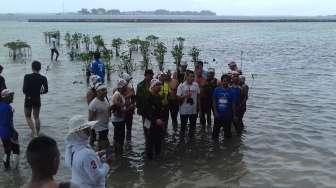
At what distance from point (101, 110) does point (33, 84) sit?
262cm

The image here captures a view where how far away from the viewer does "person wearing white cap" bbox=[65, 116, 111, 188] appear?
529 cm

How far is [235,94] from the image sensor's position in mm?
10883

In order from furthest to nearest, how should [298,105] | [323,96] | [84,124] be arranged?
[323,96], [298,105], [84,124]

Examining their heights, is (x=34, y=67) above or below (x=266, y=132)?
above

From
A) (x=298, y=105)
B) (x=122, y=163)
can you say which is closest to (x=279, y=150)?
(x=122, y=163)

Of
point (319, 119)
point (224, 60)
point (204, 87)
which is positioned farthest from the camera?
point (224, 60)

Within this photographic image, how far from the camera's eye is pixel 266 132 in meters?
12.8

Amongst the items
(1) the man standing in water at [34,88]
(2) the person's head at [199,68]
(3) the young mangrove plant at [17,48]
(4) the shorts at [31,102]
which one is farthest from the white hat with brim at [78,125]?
(3) the young mangrove plant at [17,48]

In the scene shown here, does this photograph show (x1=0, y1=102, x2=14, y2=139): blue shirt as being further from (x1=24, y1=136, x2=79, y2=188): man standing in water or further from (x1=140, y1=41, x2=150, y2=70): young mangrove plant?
(x1=140, y1=41, x2=150, y2=70): young mangrove plant

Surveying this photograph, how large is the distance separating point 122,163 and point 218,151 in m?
2.19

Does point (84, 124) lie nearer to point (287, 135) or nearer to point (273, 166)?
point (273, 166)

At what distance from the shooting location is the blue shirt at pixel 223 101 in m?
10.7

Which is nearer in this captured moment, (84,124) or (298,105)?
(84,124)

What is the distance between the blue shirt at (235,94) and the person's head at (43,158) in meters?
7.16
